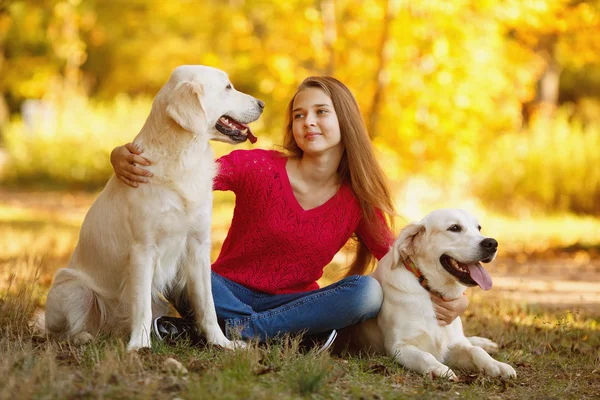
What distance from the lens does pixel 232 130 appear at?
3518 millimetres

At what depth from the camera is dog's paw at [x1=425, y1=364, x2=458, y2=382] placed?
10.2 feet

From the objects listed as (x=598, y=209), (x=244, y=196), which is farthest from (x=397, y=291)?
(x=598, y=209)

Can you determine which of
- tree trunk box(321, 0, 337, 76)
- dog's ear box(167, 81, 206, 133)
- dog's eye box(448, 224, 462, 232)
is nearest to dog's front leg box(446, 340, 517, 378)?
dog's eye box(448, 224, 462, 232)

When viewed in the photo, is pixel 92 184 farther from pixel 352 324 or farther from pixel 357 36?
pixel 352 324

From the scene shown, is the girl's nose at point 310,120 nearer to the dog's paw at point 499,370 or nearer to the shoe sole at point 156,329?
the shoe sole at point 156,329

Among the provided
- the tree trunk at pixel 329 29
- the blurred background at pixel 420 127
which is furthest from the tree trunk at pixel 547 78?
the tree trunk at pixel 329 29

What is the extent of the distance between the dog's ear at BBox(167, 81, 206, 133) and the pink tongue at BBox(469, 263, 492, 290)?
1450 millimetres

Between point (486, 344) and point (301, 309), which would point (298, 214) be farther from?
point (486, 344)

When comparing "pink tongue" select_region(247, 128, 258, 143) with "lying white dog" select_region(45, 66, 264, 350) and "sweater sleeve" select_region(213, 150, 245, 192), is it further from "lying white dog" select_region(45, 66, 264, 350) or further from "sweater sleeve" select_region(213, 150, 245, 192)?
"sweater sleeve" select_region(213, 150, 245, 192)

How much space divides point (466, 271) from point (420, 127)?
460 centimetres

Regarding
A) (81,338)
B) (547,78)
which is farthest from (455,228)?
(547,78)

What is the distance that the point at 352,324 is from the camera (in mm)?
3633

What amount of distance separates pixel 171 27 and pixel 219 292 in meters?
17.3

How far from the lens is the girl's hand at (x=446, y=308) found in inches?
137
